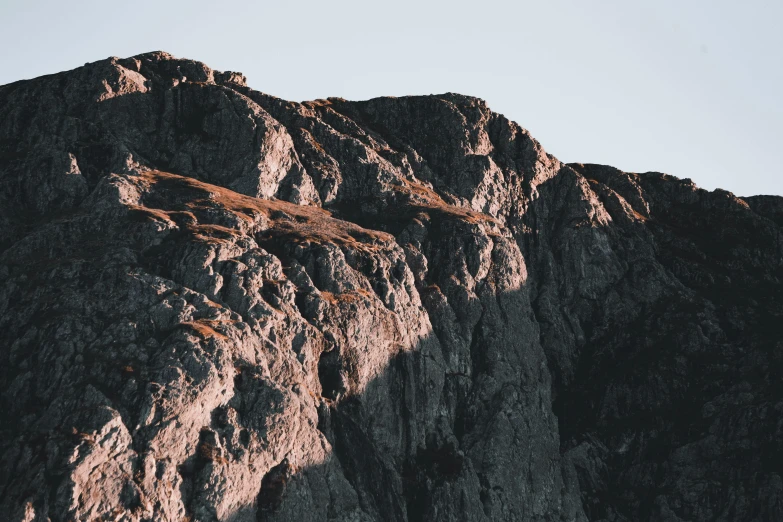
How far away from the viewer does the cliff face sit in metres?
117

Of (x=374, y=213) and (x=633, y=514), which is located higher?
(x=374, y=213)

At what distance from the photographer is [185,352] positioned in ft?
400

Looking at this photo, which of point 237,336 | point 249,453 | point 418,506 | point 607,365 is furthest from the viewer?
point 607,365

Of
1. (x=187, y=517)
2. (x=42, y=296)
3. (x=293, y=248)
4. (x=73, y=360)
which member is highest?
(x=293, y=248)

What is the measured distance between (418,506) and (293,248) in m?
43.8

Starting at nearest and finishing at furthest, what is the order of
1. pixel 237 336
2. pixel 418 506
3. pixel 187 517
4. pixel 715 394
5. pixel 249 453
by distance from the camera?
1. pixel 187 517
2. pixel 249 453
3. pixel 237 336
4. pixel 418 506
5. pixel 715 394

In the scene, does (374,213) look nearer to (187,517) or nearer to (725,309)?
(725,309)

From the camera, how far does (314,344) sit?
140 meters

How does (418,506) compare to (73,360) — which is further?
(418,506)

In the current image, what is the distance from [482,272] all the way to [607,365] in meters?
29.4

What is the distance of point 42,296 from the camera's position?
132 m

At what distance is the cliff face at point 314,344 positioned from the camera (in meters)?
117

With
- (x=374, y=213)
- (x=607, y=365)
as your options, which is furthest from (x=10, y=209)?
(x=607, y=365)

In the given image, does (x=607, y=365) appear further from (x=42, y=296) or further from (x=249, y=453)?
(x=42, y=296)
